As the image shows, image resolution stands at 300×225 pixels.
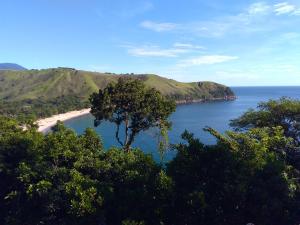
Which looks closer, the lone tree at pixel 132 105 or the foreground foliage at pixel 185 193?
the foreground foliage at pixel 185 193

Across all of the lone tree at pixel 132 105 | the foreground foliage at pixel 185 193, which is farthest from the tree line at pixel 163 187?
the lone tree at pixel 132 105

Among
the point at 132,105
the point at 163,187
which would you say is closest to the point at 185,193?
the point at 163,187

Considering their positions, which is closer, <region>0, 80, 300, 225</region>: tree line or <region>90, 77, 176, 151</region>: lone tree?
<region>0, 80, 300, 225</region>: tree line

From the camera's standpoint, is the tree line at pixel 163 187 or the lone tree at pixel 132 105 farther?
the lone tree at pixel 132 105

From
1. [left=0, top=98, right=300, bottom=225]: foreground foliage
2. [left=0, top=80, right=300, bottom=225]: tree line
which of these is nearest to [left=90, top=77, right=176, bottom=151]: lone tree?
[left=0, top=80, right=300, bottom=225]: tree line

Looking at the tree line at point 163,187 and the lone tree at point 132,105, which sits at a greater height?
the lone tree at point 132,105

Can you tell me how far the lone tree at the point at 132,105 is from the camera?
5050 centimetres

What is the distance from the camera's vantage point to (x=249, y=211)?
23750 millimetres

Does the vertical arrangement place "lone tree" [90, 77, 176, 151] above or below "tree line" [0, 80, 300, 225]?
above

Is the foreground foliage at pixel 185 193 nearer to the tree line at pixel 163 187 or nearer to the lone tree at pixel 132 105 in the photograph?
the tree line at pixel 163 187

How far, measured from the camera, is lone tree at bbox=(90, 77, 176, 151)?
50.5 metres

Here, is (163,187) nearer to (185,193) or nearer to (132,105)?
(185,193)

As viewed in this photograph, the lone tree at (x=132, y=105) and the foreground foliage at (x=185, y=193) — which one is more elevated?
the lone tree at (x=132, y=105)

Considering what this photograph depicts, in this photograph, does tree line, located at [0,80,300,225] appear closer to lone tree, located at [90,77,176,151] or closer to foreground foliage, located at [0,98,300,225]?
foreground foliage, located at [0,98,300,225]
